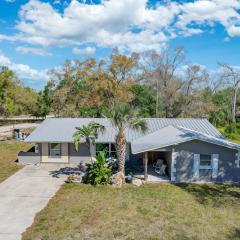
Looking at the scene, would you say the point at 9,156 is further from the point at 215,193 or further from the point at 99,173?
the point at 215,193

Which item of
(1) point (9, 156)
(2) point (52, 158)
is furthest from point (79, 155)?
(1) point (9, 156)

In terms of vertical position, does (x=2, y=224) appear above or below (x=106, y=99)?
below

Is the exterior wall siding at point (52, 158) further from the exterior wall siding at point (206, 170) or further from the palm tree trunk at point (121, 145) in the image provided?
the exterior wall siding at point (206, 170)

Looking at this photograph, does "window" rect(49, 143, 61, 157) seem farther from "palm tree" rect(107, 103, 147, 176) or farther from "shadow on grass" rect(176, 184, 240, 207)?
"shadow on grass" rect(176, 184, 240, 207)


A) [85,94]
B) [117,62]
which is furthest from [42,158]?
[117,62]

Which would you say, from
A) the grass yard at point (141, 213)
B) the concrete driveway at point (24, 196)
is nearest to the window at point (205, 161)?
the grass yard at point (141, 213)

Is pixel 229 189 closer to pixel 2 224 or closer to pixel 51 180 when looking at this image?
pixel 51 180

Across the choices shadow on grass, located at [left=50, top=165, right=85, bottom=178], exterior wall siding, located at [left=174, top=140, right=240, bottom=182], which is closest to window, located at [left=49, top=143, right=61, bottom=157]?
shadow on grass, located at [left=50, top=165, right=85, bottom=178]
